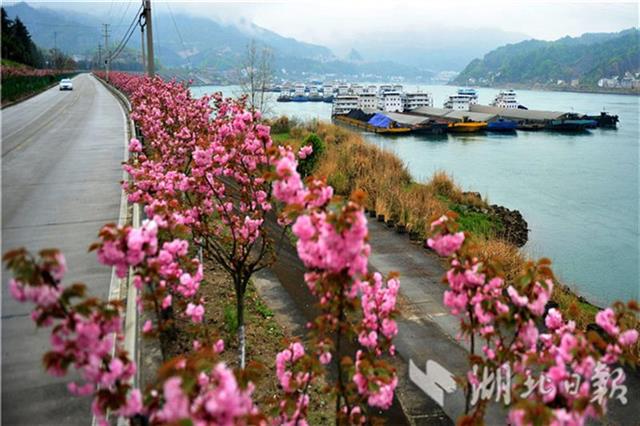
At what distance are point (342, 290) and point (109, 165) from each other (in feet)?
48.8

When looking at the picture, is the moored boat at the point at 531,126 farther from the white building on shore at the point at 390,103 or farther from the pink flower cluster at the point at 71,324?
the pink flower cluster at the point at 71,324

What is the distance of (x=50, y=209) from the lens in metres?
11.8

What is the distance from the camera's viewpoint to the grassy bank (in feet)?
41.6

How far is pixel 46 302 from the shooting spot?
255 centimetres

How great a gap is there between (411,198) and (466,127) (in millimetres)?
47795

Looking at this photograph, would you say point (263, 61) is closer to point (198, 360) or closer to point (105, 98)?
point (105, 98)

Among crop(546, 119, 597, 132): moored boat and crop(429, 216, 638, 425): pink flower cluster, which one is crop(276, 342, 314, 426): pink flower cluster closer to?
crop(429, 216, 638, 425): pink flower cluster

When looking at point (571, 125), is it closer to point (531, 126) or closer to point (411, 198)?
point (531, 126)

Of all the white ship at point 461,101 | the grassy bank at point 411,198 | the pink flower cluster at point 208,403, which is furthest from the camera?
the white ship at point 461,101

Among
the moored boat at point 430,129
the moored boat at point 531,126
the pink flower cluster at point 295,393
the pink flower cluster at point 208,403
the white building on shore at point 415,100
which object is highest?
the white building on shore at point 415,100

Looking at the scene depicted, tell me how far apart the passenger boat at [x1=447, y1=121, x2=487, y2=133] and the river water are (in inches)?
88.7

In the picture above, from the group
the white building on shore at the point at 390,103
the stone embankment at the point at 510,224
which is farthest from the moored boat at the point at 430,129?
the stone embankment at the point at 510,224

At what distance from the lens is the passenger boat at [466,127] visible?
6197 cm

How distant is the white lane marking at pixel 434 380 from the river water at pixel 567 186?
9.68 meters
